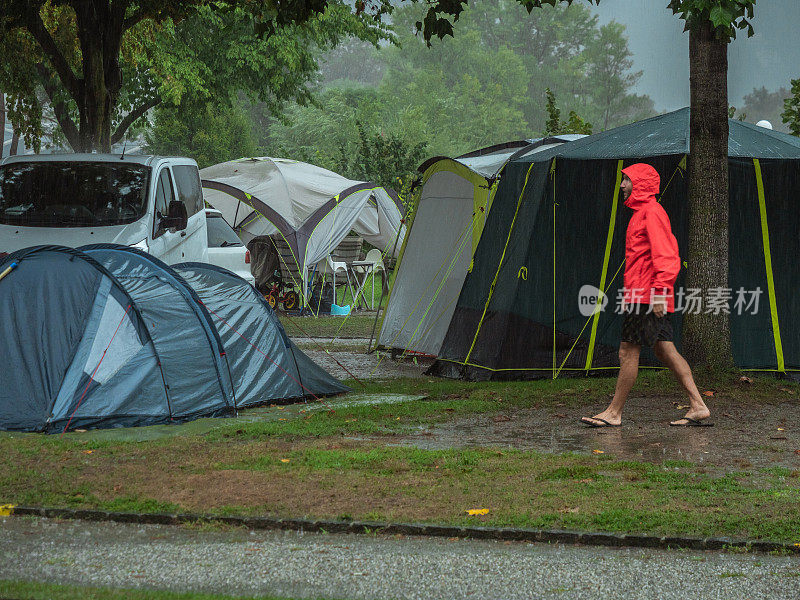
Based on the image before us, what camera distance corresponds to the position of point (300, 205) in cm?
2138

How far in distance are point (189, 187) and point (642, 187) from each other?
740 centimetres

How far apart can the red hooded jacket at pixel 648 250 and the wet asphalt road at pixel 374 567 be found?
3334mm

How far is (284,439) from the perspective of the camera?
25.8 feet

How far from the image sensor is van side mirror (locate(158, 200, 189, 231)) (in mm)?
12156

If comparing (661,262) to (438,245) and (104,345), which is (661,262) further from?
(438,245)

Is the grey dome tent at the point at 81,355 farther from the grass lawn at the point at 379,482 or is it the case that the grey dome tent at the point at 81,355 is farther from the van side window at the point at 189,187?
the van side window at the point at 189,187

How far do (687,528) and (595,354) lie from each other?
5760 millimetres

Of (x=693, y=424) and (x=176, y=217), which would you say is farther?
(x=176, y=217)

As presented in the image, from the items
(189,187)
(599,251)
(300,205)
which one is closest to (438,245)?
(599,251)

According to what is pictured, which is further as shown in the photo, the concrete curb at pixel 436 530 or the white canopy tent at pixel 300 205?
the white canopy tent at pixel 300 205

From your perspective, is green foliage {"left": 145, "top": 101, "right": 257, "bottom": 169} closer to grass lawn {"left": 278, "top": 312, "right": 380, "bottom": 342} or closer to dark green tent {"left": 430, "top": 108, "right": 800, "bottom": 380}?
grass lawn {"left": 278, "top": 312, "right": 380, "bottom": 342}

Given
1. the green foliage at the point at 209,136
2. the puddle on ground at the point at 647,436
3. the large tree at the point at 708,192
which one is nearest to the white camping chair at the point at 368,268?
the large tree at the point at 708,192

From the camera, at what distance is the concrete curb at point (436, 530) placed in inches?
200

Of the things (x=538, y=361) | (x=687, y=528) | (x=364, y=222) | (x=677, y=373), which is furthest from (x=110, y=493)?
(x=364, y=222)
